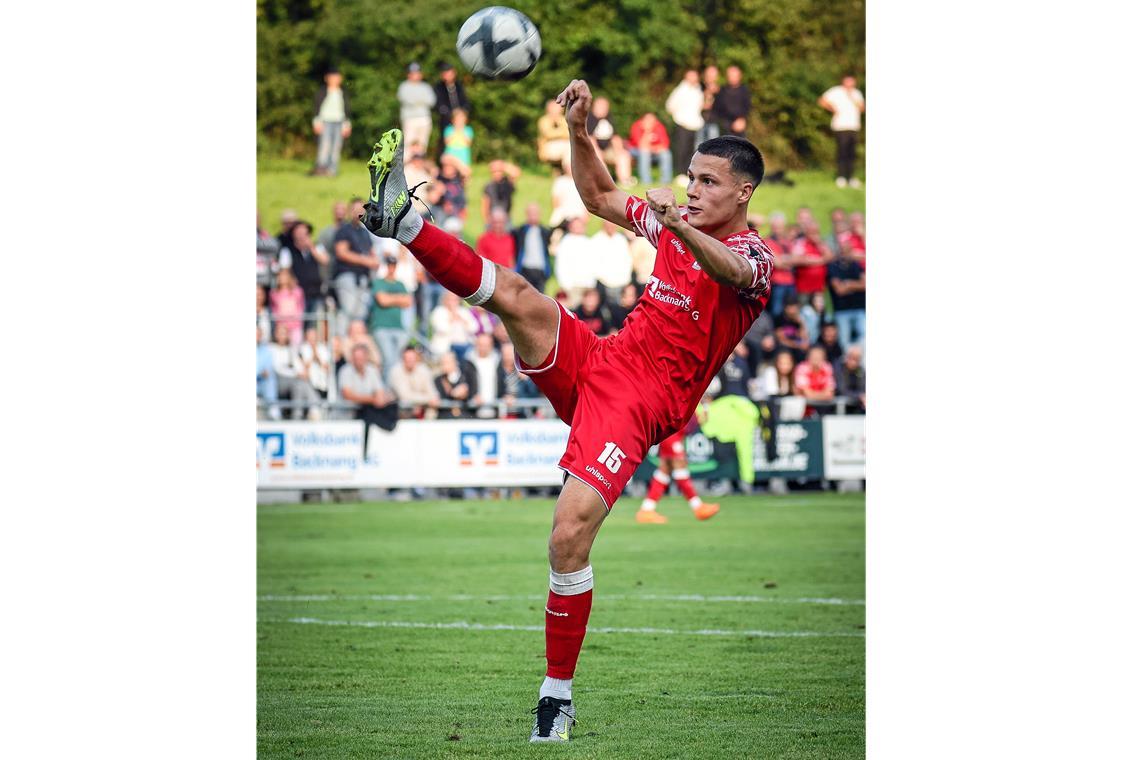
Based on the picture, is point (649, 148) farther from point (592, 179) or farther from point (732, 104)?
point (592, 179)

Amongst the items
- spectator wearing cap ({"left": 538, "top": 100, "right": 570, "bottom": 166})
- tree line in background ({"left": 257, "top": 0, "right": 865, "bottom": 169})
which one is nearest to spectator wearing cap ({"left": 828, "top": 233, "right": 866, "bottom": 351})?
spectator wearing cap ({"left": 538, "top": 100, "right": 570, "bottom": 166})

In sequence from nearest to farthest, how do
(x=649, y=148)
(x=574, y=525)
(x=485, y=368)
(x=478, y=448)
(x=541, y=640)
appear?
(x=574, y=525) < (x=541, y=640) < (x=478, y=448) < (x=485, y=368) < (x=649, y=148)

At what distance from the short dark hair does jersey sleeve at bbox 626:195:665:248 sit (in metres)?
0.43

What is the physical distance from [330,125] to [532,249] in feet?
25.3

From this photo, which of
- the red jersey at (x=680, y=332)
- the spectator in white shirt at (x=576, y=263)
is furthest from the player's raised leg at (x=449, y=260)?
the spectator in white shirt at (x=576, y=263)

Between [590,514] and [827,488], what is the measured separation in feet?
42.2

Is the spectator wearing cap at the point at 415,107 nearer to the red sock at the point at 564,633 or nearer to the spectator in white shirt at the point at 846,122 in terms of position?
the spectator in white shirt at the point at 846,122

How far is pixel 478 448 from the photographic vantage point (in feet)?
56.7

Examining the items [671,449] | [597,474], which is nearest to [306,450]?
[671,449]

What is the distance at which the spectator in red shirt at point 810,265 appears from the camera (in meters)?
19.9

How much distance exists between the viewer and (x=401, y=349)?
17.9m

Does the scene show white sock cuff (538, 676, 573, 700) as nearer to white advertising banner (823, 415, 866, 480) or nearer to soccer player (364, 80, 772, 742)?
soccer player (364, 80, 772, 742)

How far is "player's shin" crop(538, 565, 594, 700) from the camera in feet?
19.5

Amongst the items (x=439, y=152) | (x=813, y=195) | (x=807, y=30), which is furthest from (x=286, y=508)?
(x=807, y=30)
